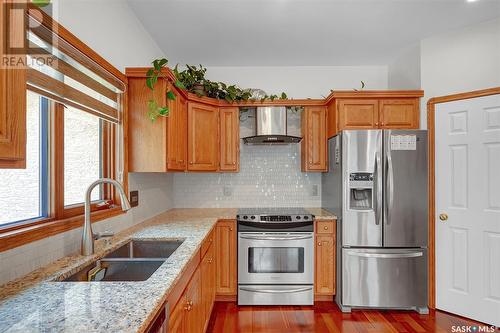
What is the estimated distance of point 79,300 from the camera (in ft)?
3.29

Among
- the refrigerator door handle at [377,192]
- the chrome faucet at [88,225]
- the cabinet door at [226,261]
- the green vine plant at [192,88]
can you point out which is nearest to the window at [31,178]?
the chrome faucet at [88,225]

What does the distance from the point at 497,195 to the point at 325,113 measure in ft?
6.07

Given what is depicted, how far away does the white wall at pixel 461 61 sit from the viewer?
260 centimetres

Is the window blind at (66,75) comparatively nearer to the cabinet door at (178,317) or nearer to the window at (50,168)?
the window at (50,168)

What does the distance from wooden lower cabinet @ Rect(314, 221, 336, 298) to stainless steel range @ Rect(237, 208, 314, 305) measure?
8 cm

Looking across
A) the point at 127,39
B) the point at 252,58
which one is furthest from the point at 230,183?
the point at 127,39

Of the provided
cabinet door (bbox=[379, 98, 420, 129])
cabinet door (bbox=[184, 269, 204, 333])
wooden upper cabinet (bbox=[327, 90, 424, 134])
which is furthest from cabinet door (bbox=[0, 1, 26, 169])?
cabinet door (bbox=[379, 98, 420, 129])

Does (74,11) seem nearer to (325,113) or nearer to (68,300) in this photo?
(68,300)

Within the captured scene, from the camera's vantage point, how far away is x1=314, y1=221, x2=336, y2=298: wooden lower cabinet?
2.87m

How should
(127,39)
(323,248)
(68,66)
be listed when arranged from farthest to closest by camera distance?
(323,248), (127,39), (68,66)

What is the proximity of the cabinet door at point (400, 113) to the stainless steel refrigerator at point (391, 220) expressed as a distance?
221mm

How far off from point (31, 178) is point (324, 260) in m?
2.66

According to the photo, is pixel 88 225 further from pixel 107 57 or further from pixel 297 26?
pixel 297 26

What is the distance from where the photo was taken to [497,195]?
246cm
